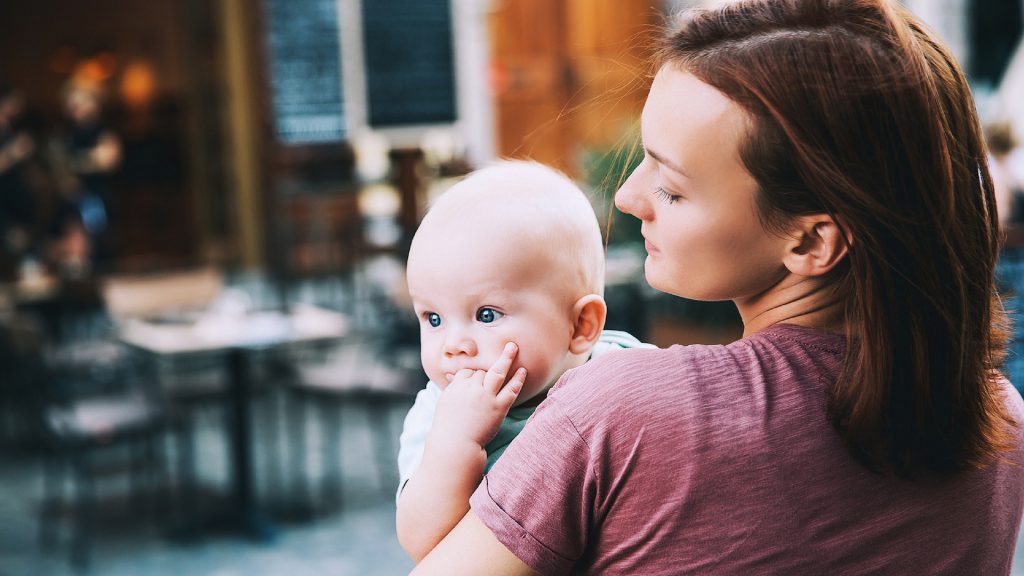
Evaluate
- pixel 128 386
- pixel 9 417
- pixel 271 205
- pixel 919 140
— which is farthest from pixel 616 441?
pixel 271 205

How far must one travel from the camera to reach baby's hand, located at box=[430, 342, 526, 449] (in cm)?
102

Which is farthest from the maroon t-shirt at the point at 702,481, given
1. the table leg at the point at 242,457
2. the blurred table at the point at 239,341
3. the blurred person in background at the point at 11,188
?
the blurred person in background at the point at 11,188


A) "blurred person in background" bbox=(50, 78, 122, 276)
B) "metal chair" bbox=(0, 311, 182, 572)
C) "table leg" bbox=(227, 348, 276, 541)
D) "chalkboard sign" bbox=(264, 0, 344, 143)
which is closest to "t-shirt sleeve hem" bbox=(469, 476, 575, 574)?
"metal chair" bbox=(0, 311, 182, 572)

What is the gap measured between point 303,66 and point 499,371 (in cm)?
996

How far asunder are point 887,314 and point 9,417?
6.67 m

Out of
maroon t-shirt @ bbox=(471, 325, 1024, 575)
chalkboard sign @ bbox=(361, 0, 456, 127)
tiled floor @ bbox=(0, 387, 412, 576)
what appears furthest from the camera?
chalkboard sign @ bbox=(361, 0, 456, 127)

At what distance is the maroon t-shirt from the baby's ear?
23cm

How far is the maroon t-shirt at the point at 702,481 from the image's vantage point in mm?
854

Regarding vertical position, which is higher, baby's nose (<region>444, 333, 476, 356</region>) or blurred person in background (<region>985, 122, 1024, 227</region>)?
baby's nose (<region>444, 333, 476, 356</region>)

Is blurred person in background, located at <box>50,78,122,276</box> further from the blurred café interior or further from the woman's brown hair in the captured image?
the woman's brown hair

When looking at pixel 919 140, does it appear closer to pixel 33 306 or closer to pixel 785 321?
pixel 785 321

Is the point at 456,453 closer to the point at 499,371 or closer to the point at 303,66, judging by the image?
the point at 499,371

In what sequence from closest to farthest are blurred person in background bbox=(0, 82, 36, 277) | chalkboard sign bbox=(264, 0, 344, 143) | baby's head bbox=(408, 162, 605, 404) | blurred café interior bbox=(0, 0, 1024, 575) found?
baby's head bbox=(408, 162, 605, 404)
blurred café interior bbox=(0, 0, 1024, 575)
blurred person in background bbox=(0, 82, 36, 277)
chalkboard sign bbox=(264, 0, 344, 143)

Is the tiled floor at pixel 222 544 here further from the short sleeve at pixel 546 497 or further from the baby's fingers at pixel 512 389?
the short sleeve at pixel 546 497
